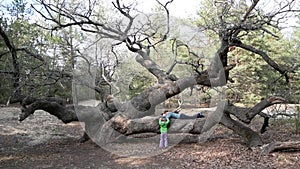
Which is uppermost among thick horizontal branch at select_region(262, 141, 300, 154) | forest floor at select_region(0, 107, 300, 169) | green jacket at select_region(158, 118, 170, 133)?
green jacket at select_region(158, 118, 170, 133)

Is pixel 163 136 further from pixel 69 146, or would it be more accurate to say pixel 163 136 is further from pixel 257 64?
pixel 257 64

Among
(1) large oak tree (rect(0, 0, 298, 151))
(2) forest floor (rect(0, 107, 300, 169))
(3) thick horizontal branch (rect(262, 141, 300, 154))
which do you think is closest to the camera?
(2) forest floor (rect(0, 107, 300, 169))

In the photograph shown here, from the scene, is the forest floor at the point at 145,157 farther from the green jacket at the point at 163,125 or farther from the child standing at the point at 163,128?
the green jacket at the point at 163,125

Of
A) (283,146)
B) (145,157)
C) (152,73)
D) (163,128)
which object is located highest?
(152,73)

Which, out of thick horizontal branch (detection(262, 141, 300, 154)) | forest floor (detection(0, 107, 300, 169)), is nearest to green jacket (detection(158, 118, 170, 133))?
forest floor (detection(0, 107, 300, 169))

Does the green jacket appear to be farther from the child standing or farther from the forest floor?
the forest floor

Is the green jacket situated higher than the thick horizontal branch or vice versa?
the green jacket

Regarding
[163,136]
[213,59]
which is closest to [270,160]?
[163,136]

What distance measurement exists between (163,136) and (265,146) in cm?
222

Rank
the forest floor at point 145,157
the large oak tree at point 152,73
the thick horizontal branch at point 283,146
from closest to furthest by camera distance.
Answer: the forest floor at point 145,157 < the thick horizontal branch at point 283,146 < the large oak tree at point 152,73

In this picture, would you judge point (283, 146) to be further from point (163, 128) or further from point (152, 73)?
point (152, 73)

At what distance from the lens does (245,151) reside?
20.4ft

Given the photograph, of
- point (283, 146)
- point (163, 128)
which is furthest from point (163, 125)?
point (283, 146)

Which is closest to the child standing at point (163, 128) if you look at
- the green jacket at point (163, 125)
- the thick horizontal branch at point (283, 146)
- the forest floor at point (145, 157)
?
the green jacket at point (163, 125)
